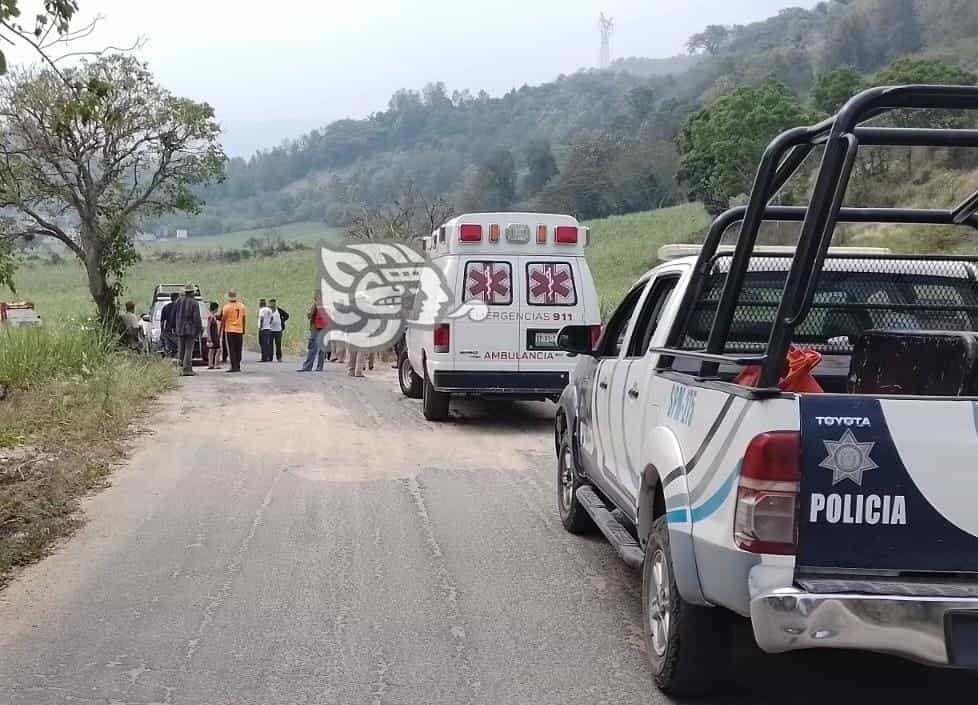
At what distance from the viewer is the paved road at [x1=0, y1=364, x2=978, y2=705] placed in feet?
14.9

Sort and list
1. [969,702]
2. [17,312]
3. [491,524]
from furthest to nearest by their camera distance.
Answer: [17,312] → [491,524] → [969,702]

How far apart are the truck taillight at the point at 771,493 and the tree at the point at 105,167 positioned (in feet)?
61.4

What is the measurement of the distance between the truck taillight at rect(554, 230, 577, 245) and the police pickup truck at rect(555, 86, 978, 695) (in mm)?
7071

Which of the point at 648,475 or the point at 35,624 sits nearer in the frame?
the point at 648,475

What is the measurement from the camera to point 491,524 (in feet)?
24.9

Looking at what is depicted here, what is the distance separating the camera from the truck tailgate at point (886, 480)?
3.60 metres

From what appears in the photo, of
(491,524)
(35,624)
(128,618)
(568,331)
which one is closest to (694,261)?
(568,331)

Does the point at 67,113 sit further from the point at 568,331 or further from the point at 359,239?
the point at 359,239

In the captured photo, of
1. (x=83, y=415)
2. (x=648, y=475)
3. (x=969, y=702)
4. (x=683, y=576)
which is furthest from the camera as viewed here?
(x=83, y=415)

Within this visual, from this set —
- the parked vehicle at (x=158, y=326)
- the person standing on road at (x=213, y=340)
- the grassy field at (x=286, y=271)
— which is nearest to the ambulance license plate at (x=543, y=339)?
the parked vehicle at (x=158, y=326)

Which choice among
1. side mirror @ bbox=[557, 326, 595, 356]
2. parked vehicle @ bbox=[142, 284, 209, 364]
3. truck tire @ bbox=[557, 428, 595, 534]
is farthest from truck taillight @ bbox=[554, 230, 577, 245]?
parked vehicle @ bbox=[142, 284, 209, 364]

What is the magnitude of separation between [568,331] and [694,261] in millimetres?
1773

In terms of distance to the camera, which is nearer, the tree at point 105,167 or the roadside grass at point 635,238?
the tree at point 105,167

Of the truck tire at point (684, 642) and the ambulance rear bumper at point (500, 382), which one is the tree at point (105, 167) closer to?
the ambulance rear bumper at point (500, 382)
